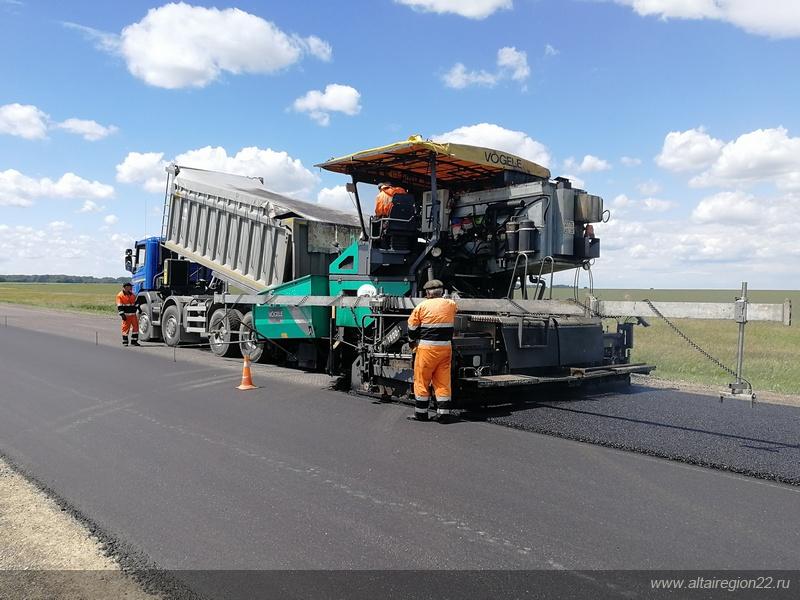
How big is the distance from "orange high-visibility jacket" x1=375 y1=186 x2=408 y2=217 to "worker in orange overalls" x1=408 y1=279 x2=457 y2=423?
1994 millimetres

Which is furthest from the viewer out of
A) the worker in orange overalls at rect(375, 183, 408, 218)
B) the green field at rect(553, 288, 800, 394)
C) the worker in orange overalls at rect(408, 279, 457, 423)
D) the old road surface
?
the green field at rect(553, 288, 800, 394)

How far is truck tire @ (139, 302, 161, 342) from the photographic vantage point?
1523cm

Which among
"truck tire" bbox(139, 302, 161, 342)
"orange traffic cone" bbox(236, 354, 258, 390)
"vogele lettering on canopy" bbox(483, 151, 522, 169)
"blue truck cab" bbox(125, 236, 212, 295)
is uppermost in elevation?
"vogele lettering on canopy" bbox(483, 151, 522, 169)

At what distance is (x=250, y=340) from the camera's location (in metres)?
11.1

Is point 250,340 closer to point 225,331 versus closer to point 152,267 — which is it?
point 225,331

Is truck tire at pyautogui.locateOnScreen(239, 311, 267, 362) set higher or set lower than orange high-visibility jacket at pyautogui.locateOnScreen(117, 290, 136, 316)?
lower

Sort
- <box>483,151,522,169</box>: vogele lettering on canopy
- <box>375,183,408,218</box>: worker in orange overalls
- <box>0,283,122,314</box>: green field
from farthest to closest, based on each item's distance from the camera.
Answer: <box>0,283,122,314</box>: green field
<box>375,183,408,218</box>: worker in orange overalls
<box>483,151,522,169</box>: vogele lettering on canopy

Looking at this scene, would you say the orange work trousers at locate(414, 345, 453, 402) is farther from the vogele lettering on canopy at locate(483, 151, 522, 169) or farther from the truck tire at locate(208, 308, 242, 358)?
the truck tire at locate(208, 308, 242, 358)

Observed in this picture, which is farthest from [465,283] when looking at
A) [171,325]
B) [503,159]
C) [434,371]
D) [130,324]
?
[130,324]

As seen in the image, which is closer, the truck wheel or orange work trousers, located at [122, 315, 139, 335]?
the truck wheel

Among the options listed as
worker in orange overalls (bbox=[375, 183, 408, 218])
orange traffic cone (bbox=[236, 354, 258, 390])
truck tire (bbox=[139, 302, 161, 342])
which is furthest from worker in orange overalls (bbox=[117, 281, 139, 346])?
worker in orange overalls (bbox=[375, 183, 408, 218])

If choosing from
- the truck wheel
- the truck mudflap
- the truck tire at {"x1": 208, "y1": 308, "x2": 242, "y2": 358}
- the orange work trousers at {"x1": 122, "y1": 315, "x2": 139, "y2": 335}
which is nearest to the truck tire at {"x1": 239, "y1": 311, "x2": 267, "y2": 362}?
the truck tire at {"x1": 208, "y1": 308, "x2": 242, "y2": 358}

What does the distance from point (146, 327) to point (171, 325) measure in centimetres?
144

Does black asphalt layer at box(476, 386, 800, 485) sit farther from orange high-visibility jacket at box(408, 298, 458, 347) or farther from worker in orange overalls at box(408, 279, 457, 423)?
orange high-visibility jacket at box(408, 298, 458, 347)
